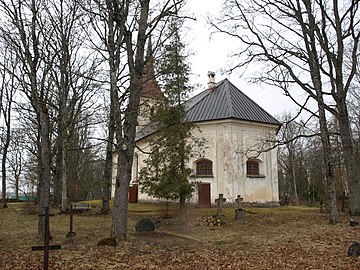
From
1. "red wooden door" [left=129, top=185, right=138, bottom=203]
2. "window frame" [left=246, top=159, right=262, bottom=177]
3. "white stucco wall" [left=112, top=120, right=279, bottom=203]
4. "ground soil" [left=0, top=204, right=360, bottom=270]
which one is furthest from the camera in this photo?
"red wooden door" [left=129, top=185, right=138, bottom=203]

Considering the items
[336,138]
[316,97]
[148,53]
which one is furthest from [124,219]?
[336,138]

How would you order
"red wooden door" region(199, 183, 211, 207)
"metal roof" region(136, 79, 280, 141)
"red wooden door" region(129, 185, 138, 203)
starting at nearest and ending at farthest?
"red wooden door" region(199, 183, 211, 207) → "metal roof" region(136, 79, 280, 141) → "red wooden door" region(129, 185, 138, 203)

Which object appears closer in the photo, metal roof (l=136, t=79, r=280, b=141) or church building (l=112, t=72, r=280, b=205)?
Answer: church building (l=112, t=72, r=280, b=205)

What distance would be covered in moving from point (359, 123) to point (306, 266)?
25.8 meters

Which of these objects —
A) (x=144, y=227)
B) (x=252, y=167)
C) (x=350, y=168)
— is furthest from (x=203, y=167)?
(x=144, y=227)

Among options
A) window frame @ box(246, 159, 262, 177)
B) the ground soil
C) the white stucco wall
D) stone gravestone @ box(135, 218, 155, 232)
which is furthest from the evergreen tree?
window frame @ box(246, 159, 262, 177)

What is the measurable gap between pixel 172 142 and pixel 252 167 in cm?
875

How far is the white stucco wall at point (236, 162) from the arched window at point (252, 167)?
33 centimetres

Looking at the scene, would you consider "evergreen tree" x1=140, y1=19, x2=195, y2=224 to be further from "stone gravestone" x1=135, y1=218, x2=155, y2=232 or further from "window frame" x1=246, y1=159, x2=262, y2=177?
"window frame" x1=246, y1=159, x2=262, y2=177

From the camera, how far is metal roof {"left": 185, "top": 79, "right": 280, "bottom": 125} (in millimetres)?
24438

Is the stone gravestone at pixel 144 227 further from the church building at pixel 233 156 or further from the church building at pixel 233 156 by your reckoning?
the church building at pixel 233 156

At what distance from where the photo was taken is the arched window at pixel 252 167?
23938mm

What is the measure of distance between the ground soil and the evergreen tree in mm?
1750

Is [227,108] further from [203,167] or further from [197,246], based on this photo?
[197,246]
